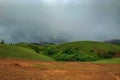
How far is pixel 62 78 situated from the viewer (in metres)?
26.4

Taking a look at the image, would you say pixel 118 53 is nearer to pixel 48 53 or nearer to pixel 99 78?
pixel 48 53

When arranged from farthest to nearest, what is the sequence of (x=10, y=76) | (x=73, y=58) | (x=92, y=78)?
1. (x=73, y=58)
2. (x=92, y=78)
3. (x=10, y=76)

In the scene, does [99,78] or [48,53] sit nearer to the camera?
[99,78]

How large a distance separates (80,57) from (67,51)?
12.8 metres

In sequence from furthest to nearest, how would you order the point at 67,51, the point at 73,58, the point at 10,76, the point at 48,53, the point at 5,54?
the point at 48,53, the point at 67,51, the point at 73,58, the point at 5,54, the point at 10,76

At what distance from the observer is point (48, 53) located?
3452 inches

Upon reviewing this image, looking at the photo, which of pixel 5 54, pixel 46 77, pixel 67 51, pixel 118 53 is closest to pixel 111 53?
pixel 118 53

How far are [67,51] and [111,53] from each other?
18.3m

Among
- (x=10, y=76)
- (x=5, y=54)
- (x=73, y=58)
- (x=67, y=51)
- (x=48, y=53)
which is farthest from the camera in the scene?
(x=48, y=53)

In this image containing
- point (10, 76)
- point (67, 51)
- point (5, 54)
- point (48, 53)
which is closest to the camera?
point (10, 76)

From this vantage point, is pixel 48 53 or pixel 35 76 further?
pixel 48 53

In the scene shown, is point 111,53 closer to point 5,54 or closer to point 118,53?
point 118,53

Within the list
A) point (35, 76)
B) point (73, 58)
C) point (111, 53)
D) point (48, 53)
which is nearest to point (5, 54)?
point (73, 58)

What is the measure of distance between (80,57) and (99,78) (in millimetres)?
39893
